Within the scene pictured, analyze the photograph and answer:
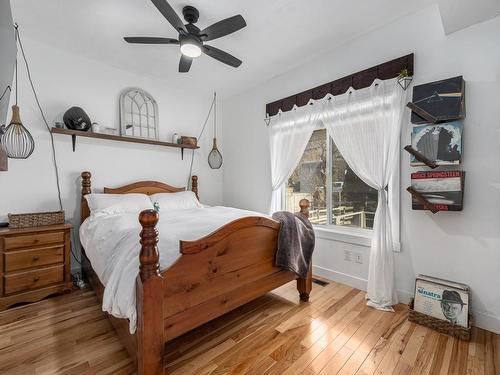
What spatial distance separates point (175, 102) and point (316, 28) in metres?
2.38

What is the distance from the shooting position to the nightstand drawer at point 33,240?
2127 millimetres

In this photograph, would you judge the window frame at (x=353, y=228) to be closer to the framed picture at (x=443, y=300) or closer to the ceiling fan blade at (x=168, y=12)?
the framed picture at (x=443, y=300)

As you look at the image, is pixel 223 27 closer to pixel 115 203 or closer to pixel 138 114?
pixel 138 114

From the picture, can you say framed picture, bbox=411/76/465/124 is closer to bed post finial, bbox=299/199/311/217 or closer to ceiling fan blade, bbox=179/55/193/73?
bed post finial, bbox=299/199/311/217

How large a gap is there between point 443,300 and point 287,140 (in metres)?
2.27

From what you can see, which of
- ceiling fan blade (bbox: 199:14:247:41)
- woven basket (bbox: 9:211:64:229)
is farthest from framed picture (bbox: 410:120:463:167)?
woven basket (bbox: 9:211:64:229)

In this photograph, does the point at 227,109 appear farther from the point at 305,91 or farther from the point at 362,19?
the point at 362,19

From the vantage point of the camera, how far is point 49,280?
7.64ft

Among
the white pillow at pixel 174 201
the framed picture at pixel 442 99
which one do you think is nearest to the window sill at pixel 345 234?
the framed picture at pixel 442 99

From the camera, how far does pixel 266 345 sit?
1.67 m

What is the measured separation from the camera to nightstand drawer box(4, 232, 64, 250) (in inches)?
83.7

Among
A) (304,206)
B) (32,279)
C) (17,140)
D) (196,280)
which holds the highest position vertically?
(17,140)

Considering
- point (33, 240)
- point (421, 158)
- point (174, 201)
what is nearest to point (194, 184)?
point (174, 201)

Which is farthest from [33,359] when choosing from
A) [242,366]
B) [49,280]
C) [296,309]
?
[296,309]
